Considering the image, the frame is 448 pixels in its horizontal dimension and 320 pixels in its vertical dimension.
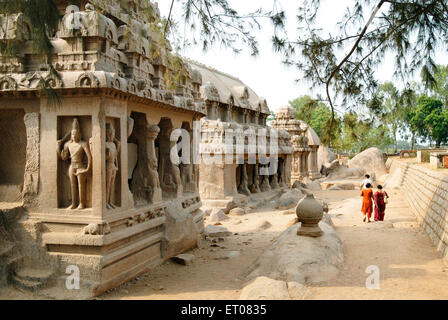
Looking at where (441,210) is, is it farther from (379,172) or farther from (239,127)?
(379,172)

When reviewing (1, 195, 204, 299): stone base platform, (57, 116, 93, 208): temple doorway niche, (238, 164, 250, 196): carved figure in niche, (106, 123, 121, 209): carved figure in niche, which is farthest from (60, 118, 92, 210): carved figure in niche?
(238, 164, 250, 196): carved figure in niche

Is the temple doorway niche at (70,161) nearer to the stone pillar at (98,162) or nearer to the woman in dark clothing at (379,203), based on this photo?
the stone pillar at (98,162)

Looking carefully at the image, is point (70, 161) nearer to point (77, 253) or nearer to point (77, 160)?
point (77, 160)

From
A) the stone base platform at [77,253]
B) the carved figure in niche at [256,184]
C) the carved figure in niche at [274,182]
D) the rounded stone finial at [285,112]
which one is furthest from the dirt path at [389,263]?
the rounded stone finial at [285,112]

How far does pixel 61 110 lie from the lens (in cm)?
591

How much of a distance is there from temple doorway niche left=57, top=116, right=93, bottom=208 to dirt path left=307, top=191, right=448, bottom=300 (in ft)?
12.0

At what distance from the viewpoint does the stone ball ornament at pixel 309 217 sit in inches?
305

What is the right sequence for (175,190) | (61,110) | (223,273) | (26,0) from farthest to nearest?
(175,190) → (223,273) → (61,110) → (26,0)

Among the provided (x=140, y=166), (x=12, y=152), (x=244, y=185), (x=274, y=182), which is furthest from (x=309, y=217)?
(x=274, y=182)

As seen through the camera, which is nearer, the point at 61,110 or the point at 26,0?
the point at 26,0

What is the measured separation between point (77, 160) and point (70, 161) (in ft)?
0.86

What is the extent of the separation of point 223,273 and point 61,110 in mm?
3890

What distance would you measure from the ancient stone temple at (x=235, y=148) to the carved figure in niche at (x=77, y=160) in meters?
4.75
